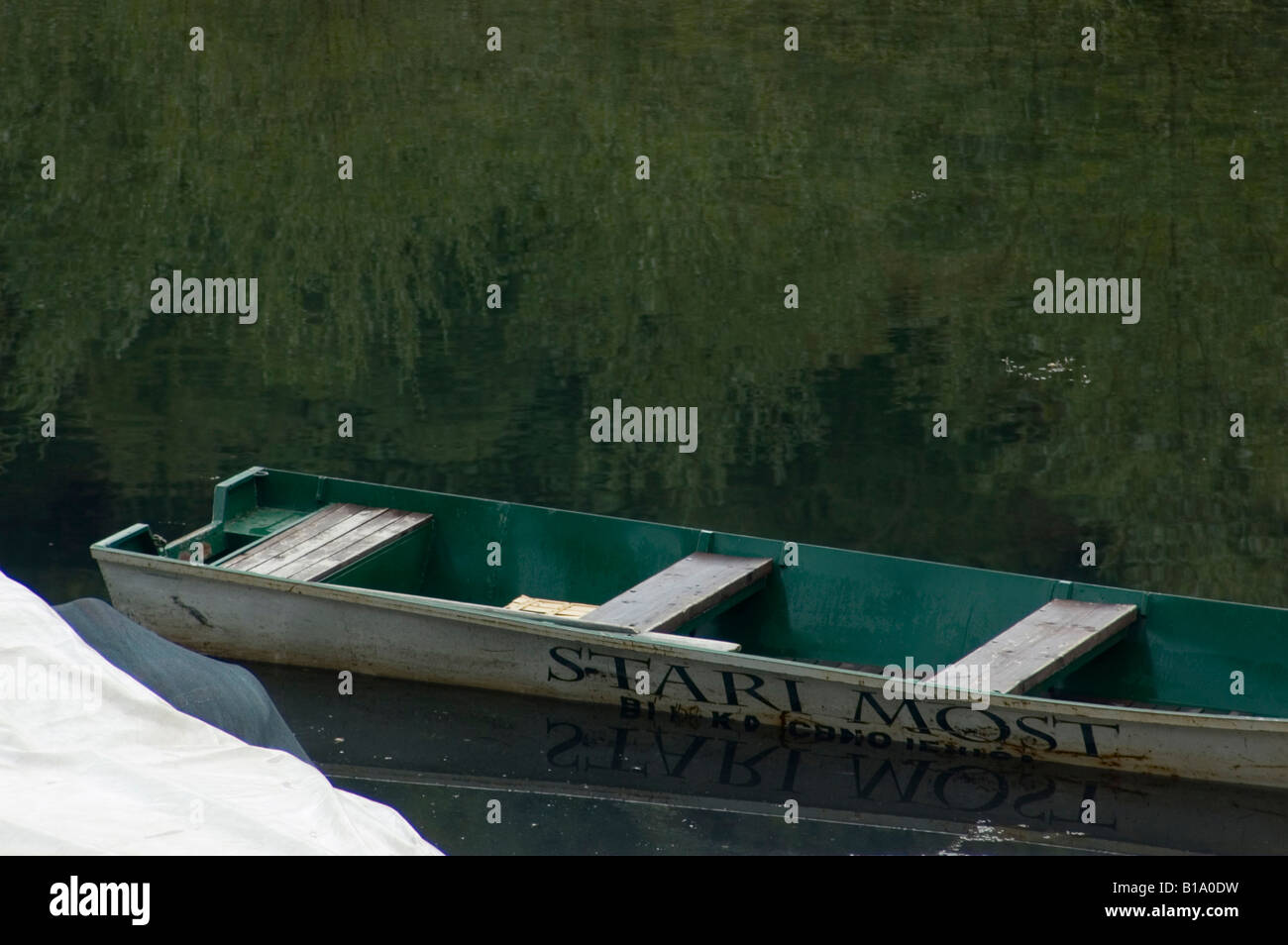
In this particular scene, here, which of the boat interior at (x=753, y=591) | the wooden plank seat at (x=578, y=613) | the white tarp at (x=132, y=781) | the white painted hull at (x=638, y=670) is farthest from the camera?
the wooden plank seat at (x=578, y=613)

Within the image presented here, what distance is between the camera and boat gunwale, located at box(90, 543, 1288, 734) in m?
8.28

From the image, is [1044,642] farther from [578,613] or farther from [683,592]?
[578,613]

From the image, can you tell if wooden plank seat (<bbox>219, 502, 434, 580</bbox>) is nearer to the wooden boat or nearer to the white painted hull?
the wooden boat

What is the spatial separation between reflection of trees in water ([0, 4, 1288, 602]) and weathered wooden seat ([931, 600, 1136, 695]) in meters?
2.55

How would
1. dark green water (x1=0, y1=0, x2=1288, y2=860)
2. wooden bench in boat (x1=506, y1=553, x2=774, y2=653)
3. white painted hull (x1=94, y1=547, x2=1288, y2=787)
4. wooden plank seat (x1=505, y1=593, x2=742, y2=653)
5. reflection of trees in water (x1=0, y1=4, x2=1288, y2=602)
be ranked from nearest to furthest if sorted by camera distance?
1. white painted hull (x1=94, y1=547, x2=1288, y2=787)
2. wooden plank seat (x1=505, y1=593, x2=742, y2=653)
3. wooden bench in boat (x1=506, y1=553, x2=774, y2=653)
4. dark green water (x1=0, y1=0, x2=1288, y2=860)
5. reflection of trees in water (x1=0, y1=4, x2=1288, y2=602)

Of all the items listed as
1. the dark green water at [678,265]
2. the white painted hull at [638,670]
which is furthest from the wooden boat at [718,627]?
the dark green water at [678,265]

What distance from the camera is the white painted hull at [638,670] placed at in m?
8.41

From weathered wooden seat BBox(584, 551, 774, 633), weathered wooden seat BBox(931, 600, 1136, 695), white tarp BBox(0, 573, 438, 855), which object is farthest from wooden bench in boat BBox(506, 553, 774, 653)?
white tarp BBox(0, 573, 438, 855)

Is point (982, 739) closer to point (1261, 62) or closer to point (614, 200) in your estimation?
point (614, 200)

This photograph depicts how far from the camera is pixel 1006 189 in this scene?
21.1 m

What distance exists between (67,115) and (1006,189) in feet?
39.6

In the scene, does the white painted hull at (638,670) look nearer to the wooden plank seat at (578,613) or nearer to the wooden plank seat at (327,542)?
the wooden plank seat at (578,613)

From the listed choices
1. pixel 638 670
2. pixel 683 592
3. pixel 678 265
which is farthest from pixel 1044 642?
pixel 678 265

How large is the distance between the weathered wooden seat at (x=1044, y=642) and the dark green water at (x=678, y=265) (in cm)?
247
